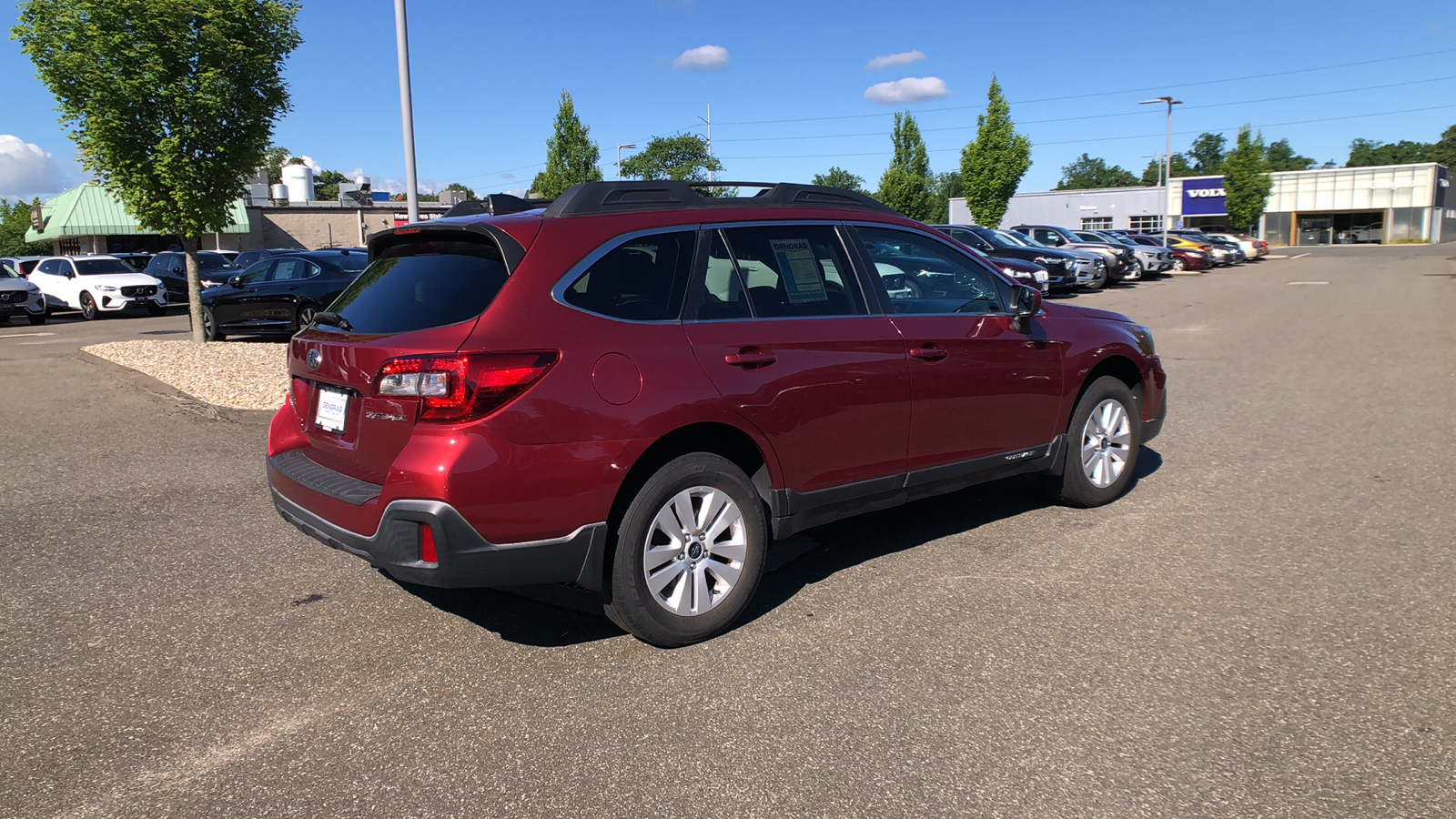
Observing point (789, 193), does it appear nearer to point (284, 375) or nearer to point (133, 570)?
point (133, 570)

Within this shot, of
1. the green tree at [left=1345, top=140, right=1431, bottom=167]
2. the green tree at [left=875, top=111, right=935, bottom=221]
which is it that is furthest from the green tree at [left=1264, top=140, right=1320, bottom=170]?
the green tree at [left=875, top=111, right=935, bottom=221]

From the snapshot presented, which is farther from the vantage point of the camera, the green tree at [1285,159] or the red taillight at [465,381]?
the green tree at [1285,159]

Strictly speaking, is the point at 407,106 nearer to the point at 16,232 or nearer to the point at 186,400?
the point at 186,400

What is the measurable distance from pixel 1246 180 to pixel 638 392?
6306cm

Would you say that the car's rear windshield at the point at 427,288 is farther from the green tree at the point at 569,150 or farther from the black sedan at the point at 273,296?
the green tree at the point at 569,150

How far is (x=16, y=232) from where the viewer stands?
8375 centimetres

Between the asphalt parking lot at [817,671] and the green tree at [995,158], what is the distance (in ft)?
115

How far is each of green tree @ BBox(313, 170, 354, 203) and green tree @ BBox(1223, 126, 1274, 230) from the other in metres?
65.6

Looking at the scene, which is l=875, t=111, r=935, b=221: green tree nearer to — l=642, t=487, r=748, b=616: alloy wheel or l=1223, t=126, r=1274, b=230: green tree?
l=1223, t=126, r=1274, b=230: green tree

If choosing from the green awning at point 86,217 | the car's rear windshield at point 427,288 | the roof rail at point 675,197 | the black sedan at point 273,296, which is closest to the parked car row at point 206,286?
the black sedan at point 273,296

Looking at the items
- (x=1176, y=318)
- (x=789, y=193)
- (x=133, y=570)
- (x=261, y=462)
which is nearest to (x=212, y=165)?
(x=261, y=462)

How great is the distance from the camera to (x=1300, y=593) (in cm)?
436

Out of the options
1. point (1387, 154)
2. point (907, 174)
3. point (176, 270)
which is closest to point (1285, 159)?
point (1387, 154)

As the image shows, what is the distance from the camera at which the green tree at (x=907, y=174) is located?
4959 cm
